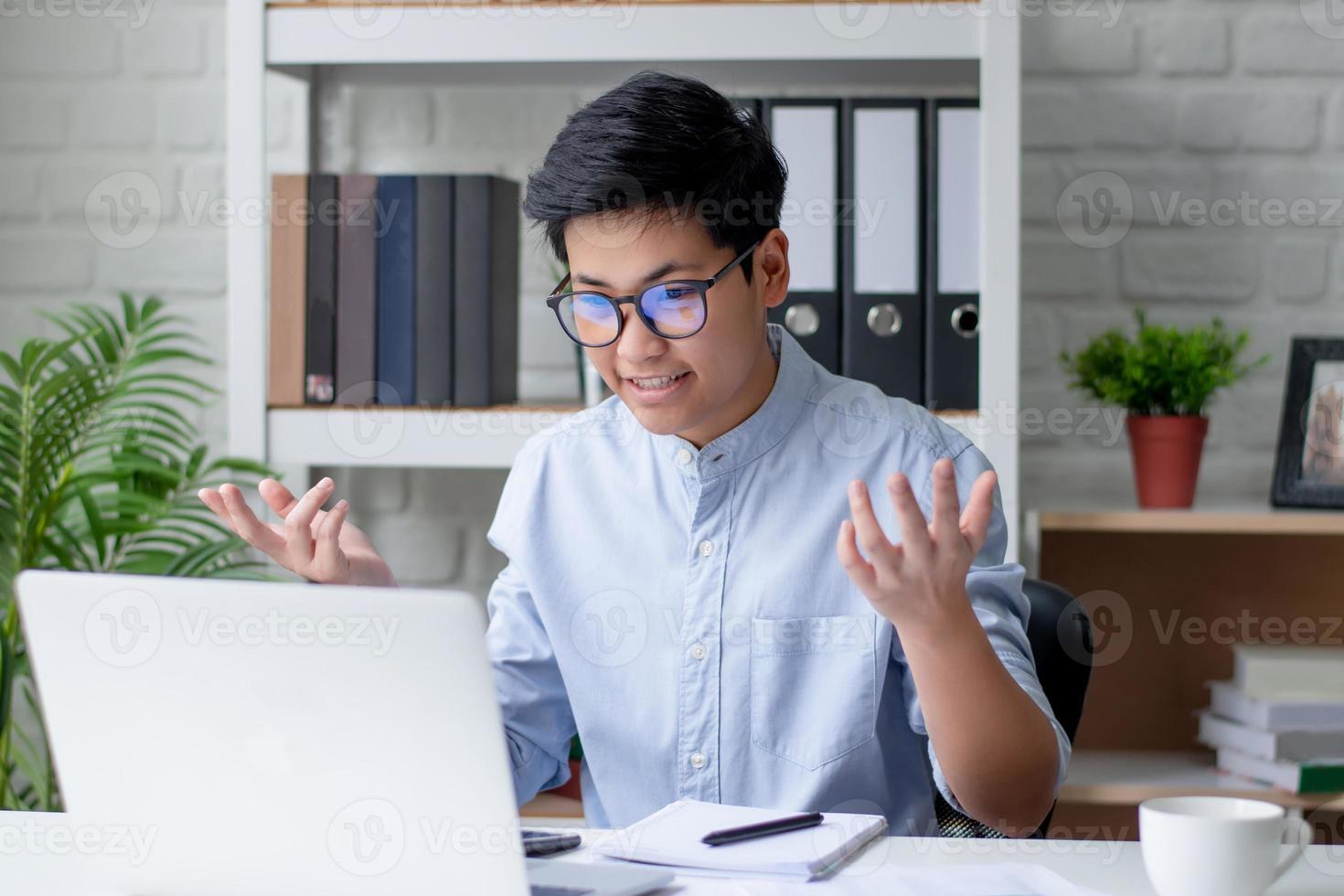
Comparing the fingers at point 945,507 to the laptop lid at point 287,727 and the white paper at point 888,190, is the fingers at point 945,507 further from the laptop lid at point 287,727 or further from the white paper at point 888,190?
the white paper at point 888,190

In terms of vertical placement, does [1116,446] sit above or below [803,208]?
below

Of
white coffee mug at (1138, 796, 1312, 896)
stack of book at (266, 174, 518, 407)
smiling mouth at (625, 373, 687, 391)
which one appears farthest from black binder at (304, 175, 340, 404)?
white coffee mug at (1138, 796, 1312, 896)

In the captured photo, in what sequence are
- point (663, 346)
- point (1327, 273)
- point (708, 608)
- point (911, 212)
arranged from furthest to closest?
1. point (1327, 273)
2. point (911, 212)
3. point (708, 608)
4. point (663, 346)

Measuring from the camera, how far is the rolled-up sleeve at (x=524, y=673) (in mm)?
1235

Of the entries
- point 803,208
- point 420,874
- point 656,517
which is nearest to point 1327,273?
point 803,208

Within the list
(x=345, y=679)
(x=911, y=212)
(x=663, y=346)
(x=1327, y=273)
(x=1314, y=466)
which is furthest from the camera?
(x=1327, y=273)

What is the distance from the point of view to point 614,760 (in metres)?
1.22

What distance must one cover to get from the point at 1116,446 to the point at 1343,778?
1.75 ft

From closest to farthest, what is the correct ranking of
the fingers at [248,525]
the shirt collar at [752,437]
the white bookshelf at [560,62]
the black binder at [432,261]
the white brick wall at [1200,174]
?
the fingers at [248,525] → the shirt collar at [752,437] → the white bookshelf at [560,62] → the black binder at [432,261] → the white brick wall at [1200,174]

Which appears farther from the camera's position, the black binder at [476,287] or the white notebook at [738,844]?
the black binder at [476,287]

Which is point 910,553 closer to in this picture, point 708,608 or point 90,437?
point 708,608

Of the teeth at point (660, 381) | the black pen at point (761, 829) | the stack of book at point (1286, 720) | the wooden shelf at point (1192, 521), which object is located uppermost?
the teeth at point (660, 381)

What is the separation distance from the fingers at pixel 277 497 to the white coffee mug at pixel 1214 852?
673 mm

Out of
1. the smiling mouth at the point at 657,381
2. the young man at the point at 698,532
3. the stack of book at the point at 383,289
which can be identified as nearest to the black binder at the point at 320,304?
the stack of book at the point at 383,289
